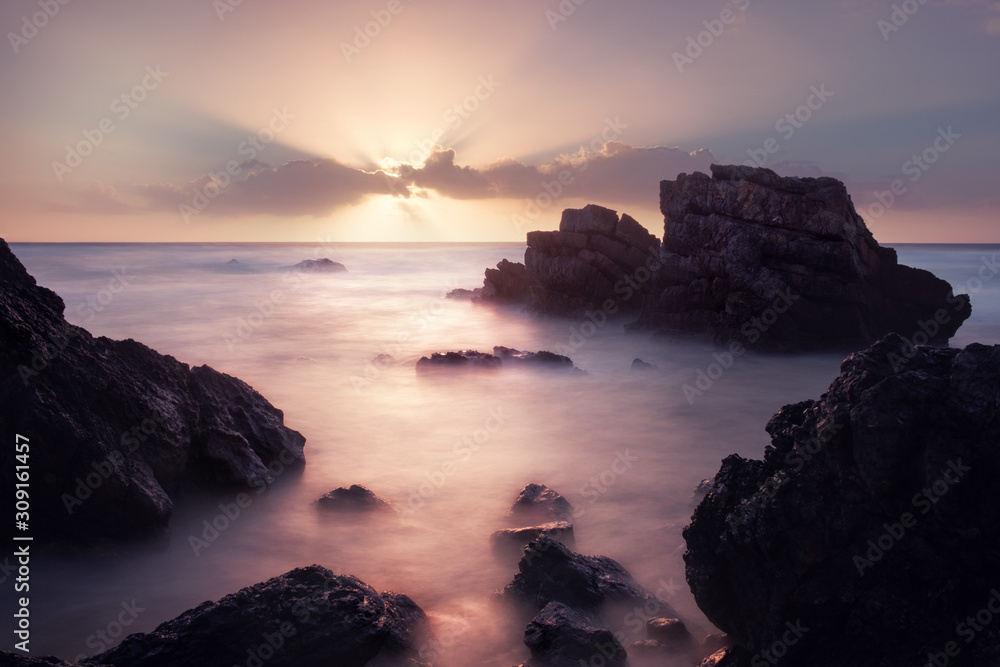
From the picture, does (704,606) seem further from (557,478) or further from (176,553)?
(176,553)

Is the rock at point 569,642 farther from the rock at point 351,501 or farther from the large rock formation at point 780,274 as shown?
the large rock formation at point 780,274

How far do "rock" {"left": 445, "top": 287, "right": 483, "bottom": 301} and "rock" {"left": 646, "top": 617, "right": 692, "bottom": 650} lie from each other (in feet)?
116

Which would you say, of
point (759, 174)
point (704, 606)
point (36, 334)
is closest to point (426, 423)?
point (36, 334)

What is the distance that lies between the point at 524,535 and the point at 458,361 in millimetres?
11842

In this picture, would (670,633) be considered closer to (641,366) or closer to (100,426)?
(100,426)

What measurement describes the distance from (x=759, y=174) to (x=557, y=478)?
1724 cm

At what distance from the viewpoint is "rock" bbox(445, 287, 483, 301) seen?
41.6 meters

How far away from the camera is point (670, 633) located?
5.71 m

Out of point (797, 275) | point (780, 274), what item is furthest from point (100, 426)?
point (797, 275)

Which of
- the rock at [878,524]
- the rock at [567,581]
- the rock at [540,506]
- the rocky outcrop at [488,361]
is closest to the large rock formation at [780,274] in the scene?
the rocky outcrop at [488,361]

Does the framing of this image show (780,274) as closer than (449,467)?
No

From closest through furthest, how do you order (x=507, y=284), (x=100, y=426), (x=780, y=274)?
(x=100, y=426) < (x=780, y=274) < (x=507, y=284)

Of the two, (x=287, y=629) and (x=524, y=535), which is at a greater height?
(x=524, y=535)

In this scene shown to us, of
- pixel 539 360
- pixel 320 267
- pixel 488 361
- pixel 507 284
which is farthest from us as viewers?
pixel 320 267
